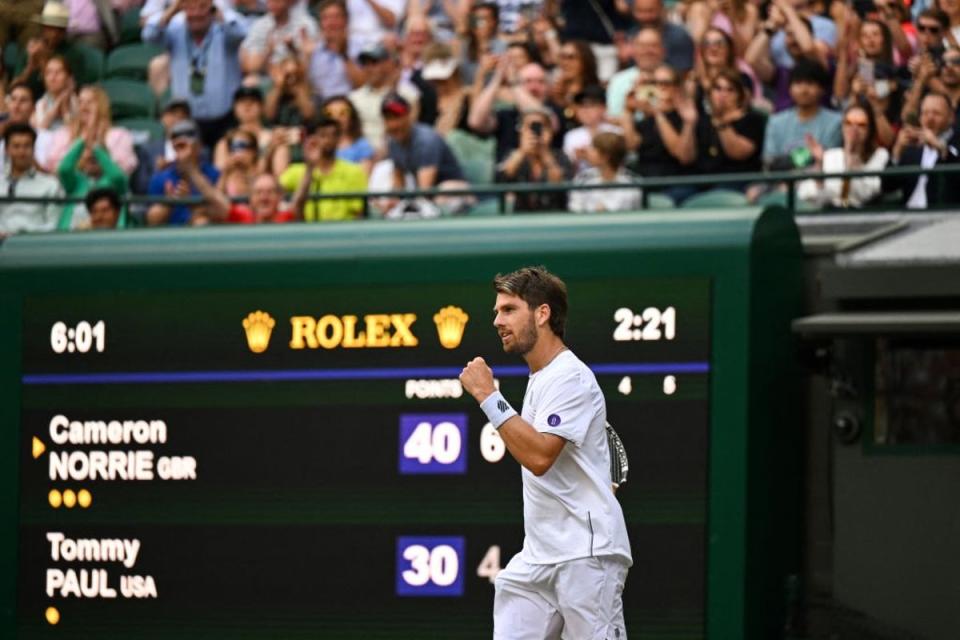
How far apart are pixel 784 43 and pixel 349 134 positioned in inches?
115

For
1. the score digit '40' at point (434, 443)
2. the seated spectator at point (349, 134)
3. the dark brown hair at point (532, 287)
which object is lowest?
the score digit '40' at point (434, 443)

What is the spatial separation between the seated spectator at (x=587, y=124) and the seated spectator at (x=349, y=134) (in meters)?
1.34

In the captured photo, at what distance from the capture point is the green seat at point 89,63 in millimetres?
15273

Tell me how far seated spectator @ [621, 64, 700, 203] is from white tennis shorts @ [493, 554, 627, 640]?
5.04 metres

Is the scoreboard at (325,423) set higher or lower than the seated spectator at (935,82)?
lower

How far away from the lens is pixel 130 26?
1555 centimetres

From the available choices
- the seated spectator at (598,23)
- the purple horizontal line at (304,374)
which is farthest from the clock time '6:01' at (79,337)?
the seated spectator at (598,23)

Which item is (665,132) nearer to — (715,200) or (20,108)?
(715,200)

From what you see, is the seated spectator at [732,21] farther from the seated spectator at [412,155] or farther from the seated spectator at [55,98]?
the seated spectator at [55,98]

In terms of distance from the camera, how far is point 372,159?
42.2ft

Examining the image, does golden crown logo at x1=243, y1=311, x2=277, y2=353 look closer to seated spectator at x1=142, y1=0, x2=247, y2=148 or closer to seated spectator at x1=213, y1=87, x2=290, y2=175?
seated spectator at x1=213, y1=87, x2=290, y2=175

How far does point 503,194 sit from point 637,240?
1993 millimetres

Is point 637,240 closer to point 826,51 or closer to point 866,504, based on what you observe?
point 866,504

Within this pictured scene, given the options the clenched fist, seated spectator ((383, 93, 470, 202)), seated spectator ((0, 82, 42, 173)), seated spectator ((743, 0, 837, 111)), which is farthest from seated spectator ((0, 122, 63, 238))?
the clenched fist
